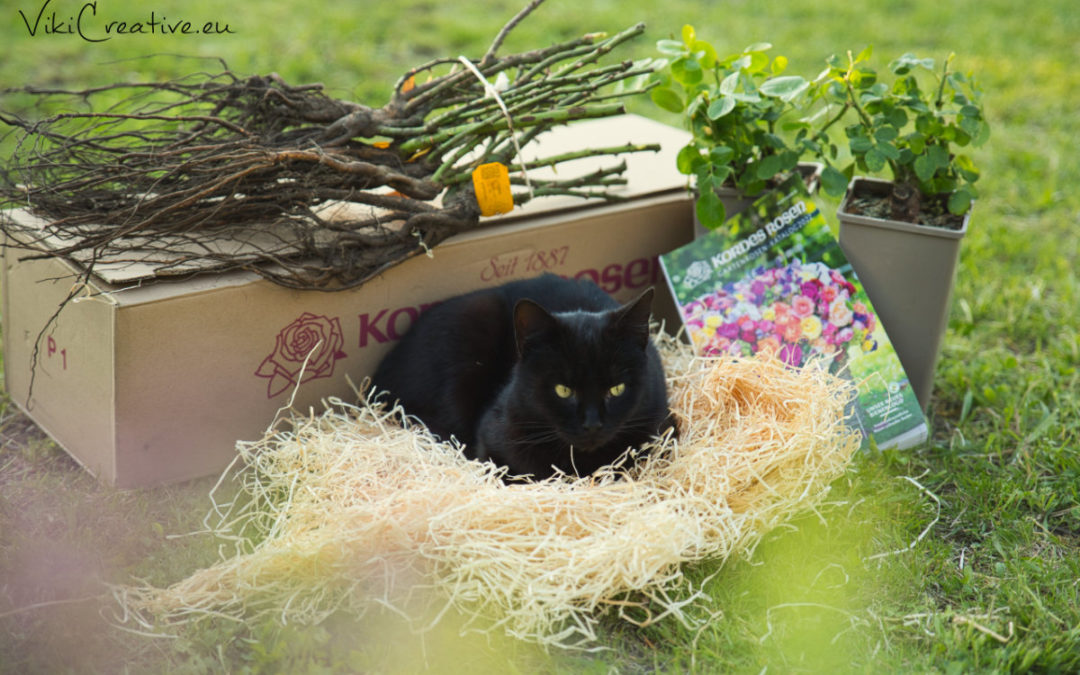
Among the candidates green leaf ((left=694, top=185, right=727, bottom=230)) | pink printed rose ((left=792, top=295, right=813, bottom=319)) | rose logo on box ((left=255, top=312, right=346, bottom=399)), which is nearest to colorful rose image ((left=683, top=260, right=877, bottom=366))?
pink printed rose ((left=792, top=295, right=813, bottom=319))

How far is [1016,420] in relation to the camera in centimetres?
232

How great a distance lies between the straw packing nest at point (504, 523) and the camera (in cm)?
162

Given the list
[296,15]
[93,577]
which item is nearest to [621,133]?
[93,577]

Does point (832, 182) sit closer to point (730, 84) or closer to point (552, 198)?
point (730, 84)

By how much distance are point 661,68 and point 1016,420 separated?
130 centimetres

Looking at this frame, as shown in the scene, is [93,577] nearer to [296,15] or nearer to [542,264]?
[542,264]

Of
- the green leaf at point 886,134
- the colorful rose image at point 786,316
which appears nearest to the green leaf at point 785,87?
the green leaf at point 886,134

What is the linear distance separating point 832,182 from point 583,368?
86cm

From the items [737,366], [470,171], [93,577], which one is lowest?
[93,577]

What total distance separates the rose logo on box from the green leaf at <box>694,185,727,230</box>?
960 mm

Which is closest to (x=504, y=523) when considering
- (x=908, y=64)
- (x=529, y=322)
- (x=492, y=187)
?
(x=529, y=322)

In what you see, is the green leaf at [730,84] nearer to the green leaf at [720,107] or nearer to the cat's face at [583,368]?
the green leaf at [720,107]

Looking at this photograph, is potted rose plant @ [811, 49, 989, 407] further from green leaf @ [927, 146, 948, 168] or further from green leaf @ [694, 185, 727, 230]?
green leaf @ [694, 185, 727, 230]

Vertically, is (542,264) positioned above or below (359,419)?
above
